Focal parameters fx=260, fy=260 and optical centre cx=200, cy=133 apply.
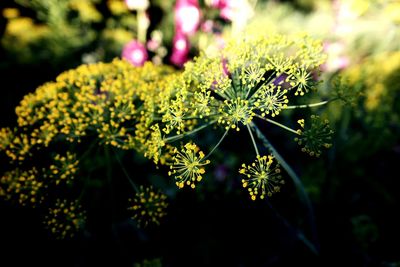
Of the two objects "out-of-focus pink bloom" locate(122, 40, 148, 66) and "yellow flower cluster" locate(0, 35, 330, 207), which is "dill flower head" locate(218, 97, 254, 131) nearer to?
"yellow flower cluster" locate(0, 35, 330, 207)

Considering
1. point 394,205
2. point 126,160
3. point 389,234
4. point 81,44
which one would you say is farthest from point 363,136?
point 81,44

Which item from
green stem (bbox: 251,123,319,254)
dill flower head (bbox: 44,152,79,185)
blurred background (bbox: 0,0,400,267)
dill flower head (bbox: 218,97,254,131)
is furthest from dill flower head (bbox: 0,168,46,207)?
green stem (bbox: 251,123,319,254)

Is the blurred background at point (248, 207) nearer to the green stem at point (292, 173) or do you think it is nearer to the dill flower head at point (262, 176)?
the green stem at point (292, 173)

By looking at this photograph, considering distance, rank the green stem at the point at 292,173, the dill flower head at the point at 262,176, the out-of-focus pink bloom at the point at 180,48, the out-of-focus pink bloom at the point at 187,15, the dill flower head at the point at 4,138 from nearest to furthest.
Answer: the dill flower head at the point at 262,176 → the green stem at the point at 292,173 → the dill flower head at the point at 4,138 → the out-of-focus pink bloom at the point at 187,15 → the out-of-focus pink bloom at the point at 180,48

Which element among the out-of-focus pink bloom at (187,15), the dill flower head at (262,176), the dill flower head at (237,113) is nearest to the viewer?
the dill flower head at (262,176)

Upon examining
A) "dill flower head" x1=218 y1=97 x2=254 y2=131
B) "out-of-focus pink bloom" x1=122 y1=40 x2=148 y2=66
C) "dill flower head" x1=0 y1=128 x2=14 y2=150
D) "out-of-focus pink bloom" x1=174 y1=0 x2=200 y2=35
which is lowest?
"dill flower head" x1=218 y1=97 x2=254 y2=131

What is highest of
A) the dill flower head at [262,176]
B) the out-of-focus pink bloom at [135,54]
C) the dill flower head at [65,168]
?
the out-of-focus pink bloom at [135,54]

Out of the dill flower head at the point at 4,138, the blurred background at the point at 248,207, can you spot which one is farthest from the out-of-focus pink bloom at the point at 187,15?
the dill flower head at the point at 4,138

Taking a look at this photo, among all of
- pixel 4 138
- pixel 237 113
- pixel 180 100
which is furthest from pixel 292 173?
pixel 4 138

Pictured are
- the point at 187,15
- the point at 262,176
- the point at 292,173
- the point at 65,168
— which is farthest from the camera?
the point at 187,15

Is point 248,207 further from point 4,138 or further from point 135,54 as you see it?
point 135,54

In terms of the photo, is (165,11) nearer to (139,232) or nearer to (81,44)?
(81,44)
